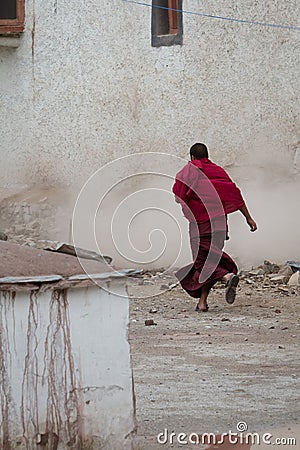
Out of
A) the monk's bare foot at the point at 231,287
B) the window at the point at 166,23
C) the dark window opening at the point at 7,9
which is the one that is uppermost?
the dark window opening at the point at 7,9

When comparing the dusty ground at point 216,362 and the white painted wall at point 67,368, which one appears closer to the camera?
the white painted wall at point 67,368

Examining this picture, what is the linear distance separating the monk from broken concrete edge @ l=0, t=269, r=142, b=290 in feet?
15.9

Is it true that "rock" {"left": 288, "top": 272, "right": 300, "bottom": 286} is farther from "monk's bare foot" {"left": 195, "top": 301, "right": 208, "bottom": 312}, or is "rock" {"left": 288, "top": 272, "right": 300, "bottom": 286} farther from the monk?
"monk's bare foot" {"left": 195, "top": 301, "right": 208, "bottom": 312}

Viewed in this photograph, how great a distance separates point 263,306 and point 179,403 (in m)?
4.02

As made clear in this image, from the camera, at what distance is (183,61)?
1307 centimetres

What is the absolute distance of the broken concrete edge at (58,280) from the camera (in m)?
3.77

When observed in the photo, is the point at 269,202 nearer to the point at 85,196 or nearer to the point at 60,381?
the point at 85,196

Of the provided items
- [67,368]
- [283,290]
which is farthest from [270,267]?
[67,368]

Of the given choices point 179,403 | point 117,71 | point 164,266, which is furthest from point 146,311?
point 117,71

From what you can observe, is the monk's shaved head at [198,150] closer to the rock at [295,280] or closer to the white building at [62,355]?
the rock at [295,280]

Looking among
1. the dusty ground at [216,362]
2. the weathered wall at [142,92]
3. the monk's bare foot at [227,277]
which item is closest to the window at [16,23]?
the weathered wall at [142,92]

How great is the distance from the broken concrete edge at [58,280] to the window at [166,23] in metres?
9.48

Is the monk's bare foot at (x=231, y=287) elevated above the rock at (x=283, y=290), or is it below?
above

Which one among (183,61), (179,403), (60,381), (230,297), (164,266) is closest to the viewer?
(60,381)
